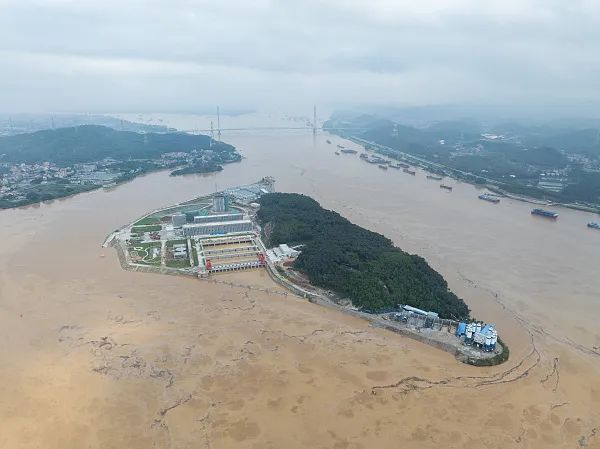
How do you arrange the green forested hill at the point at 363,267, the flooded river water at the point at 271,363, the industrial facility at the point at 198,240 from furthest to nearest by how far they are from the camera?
Result: the industrial facility at the point at 198,240, the green forested hill at the point at 363,267, the flooded river water at the point at 271,363

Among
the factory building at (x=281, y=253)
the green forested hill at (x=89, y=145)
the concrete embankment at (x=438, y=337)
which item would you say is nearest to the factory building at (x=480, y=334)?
the concrete embankment at (x=438, y=337)

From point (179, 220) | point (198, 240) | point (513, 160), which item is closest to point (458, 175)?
point (513, 160)

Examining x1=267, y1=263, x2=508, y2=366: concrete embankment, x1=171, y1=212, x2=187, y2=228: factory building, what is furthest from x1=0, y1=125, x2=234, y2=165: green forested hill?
x1=267, y1=263, x2=508, y2=366: concrete embankment

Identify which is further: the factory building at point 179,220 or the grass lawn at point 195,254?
the factory building at point 179,220

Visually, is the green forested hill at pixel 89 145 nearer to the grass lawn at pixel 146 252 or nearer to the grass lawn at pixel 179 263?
the grass lawn at pixel 146 252

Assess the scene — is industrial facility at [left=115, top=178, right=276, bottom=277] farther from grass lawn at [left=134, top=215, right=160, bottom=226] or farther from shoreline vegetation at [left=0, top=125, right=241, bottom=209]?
shoreline vegetation at [left=0, top=125, right=241, bottom=209]

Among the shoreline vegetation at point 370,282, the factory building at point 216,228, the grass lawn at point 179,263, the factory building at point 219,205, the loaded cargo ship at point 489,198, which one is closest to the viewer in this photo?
the shoreline vegetation at point 370,282

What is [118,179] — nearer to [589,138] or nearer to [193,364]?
[193,364]
